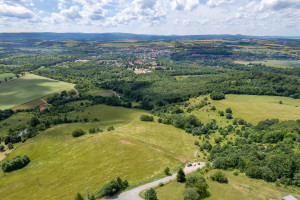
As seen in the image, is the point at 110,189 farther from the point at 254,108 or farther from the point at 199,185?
the point at 254,108

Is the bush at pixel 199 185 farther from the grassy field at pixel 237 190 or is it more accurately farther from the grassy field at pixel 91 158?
the grassy field at pixel 91 158

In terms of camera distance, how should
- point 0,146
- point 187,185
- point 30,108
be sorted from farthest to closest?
point 30,108
point 0,146
point 187,185

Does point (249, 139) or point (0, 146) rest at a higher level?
Result: point (249, 139)

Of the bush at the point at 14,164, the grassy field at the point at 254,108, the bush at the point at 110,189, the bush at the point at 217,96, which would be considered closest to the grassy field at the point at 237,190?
the bush at the point at 110,189

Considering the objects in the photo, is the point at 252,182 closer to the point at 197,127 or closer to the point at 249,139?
the point at 249,139

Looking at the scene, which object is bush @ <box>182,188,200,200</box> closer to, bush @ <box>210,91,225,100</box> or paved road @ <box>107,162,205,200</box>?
paved road @ <box>107,162,205,200</box>

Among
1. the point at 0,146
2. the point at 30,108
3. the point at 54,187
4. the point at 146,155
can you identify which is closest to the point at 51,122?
the point at 0,146


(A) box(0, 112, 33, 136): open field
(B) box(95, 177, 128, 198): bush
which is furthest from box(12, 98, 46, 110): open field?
(B) box(95, 177, 128, 198): bush

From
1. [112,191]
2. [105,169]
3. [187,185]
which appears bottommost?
[105,169]
